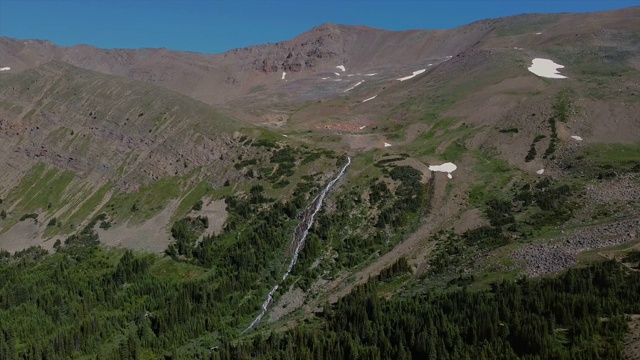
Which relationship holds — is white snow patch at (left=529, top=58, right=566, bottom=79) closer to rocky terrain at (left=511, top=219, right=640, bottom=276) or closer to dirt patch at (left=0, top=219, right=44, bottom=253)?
rocky terrain at (left=511, top=219, right=640, bottom=276)

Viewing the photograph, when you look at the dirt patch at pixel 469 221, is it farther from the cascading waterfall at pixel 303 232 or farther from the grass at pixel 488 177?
the cascading waterfall at pixel 303 232

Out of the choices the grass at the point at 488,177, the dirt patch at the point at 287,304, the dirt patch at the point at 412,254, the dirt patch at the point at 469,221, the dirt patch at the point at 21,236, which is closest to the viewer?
the dirt patch at the point at 412,254

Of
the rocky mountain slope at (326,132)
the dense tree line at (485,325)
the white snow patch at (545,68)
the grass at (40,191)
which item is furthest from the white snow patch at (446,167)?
the grass at (40,191)

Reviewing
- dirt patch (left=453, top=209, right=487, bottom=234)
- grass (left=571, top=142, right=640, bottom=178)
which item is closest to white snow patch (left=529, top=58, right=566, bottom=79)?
grass (left=571, top=142, right=640, bottom=178)

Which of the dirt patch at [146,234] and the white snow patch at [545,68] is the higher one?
the white snow patch at [545,68]

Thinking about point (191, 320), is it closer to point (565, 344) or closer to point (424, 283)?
point (424, 283)

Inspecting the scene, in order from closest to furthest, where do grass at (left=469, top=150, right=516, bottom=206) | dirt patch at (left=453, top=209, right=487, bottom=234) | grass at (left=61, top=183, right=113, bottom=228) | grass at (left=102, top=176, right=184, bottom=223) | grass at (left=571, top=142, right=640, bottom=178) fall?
dirt patch at (left=453, top=209, right=487, bottom=234) < grass at (left=571, top=142, right=640, bottom=178) < grass at (left=469, top=150, right=516, bottom=206) < grass at (left=102, top=176, right=184, bottom=223) < grass at (left=61, top=183, right=113, bottom=228)

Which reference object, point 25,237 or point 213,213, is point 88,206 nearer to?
point 25,237
